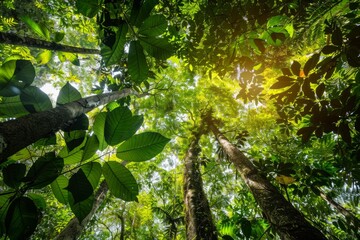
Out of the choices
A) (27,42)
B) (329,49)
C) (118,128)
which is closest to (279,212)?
(329,49)

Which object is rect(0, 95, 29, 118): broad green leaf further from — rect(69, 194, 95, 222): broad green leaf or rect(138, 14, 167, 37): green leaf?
rect(138, 14, 167, 37): green leaf

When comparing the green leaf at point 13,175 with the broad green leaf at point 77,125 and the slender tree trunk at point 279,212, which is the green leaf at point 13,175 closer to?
the broad green leaf at point 77,125

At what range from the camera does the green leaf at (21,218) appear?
89cm

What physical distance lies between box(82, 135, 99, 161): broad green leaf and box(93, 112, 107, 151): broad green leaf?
28mm

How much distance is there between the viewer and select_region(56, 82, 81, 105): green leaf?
133 cm

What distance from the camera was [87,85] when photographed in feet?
39.3

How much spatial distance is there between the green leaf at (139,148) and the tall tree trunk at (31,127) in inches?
15.2

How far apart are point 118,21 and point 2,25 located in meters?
5.21

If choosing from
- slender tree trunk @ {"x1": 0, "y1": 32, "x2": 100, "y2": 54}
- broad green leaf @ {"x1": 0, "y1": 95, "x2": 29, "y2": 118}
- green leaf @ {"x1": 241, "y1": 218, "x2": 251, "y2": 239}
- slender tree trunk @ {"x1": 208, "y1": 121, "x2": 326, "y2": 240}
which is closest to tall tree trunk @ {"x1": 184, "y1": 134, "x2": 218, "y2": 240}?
slender tree trunk @ {"x1": 208, "y1": 121, "x2": 326, "y2": 240}

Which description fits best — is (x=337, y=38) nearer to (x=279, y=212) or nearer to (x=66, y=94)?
(x=279, y=212)

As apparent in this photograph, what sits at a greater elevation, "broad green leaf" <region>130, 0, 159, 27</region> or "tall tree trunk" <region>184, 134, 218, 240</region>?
"broad green leaf" <region>130, 0, 159, 27</region>

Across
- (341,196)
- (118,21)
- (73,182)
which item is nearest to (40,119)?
(73,182)

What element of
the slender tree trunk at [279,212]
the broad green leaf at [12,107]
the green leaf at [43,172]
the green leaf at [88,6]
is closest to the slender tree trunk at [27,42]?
the broad green leaf at [12,107]

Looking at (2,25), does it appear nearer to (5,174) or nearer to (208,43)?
(208,43)
